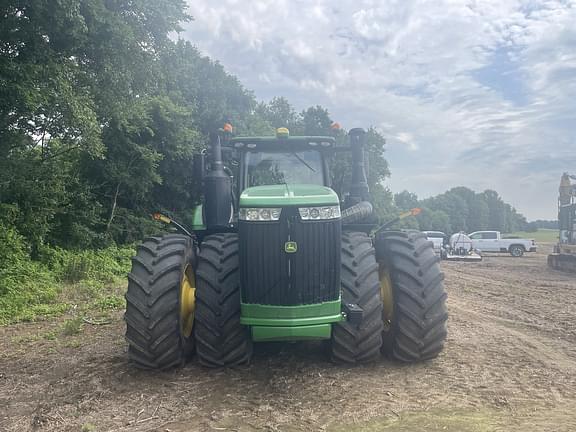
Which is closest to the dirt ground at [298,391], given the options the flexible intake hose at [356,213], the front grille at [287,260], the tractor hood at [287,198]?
the front grille at [287,260]

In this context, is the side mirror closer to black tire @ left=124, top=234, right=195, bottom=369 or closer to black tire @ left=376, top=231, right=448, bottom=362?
black tire @ left=124, top=234, right=195, bottom=369

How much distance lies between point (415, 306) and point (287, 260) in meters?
1.56

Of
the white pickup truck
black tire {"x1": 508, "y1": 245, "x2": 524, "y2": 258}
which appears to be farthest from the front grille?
the white pickup truck

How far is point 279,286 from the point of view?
4445mm

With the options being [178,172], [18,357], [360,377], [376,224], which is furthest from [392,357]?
[178,172]

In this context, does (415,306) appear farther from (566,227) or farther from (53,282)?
(566,227)

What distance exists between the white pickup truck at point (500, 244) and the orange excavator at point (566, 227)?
11392 mm

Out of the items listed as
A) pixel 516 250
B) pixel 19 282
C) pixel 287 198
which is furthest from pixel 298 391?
pixel 516 250

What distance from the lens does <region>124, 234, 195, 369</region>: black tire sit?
190 inches

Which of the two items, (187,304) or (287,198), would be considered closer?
(287,198)

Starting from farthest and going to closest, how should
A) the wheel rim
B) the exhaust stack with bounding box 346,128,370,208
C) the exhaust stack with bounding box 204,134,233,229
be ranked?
the exhaust stack with bounding box 346,128,370,208, the exhaust stack with bounding box 204,134,233,229, the wheel rim

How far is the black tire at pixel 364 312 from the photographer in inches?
188

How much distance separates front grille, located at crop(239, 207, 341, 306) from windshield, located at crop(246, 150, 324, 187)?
1592 millimetres

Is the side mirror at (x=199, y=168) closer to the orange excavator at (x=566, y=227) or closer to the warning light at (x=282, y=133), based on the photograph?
the warning light at (x=282, y=133)
